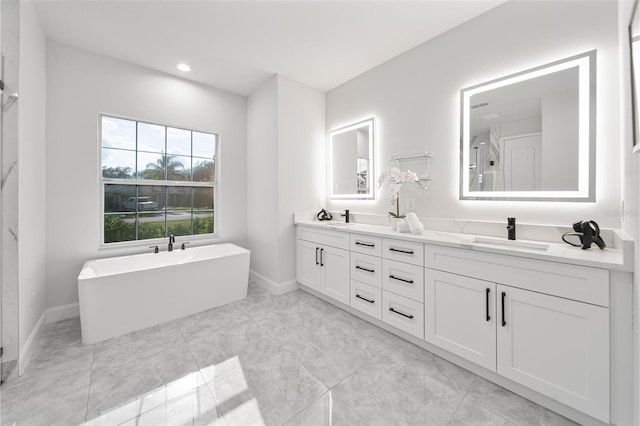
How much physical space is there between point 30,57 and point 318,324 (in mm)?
3391

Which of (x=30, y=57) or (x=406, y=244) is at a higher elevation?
(x=30, y=57)

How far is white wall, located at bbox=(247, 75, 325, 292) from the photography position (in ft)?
10.6

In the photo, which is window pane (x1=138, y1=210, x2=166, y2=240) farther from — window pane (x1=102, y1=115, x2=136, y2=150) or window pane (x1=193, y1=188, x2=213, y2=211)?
window pane (x1=102, y1=115, x2=136, y2=150)

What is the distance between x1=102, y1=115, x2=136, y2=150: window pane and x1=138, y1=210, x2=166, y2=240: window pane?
2.84ft

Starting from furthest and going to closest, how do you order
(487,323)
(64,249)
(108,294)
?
(64,249)
(108,294)
(487,323)

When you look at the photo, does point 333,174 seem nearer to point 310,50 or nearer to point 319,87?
point 319,87

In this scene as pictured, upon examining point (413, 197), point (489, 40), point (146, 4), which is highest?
point (146, 4)

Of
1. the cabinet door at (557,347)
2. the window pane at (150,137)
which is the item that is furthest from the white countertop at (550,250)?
the window pane at (150,137)

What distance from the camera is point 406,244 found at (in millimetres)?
2109

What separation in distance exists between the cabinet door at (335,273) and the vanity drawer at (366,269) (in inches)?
4.3

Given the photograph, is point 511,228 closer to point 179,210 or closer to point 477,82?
point 477,82

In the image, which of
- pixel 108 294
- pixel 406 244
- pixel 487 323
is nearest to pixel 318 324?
pixel 406 244

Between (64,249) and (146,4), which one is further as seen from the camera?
(64,249)

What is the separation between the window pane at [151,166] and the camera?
124 inches
